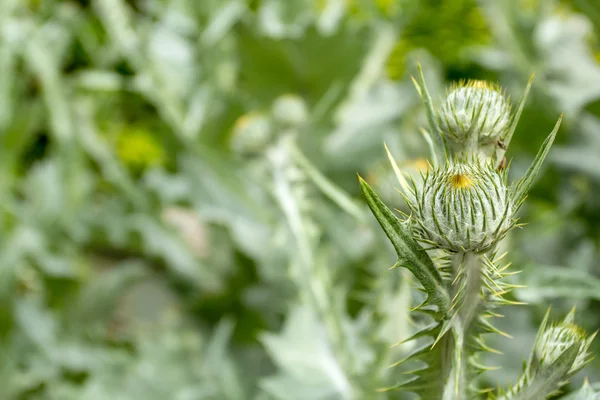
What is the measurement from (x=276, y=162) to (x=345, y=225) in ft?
0.66

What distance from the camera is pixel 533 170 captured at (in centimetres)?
22

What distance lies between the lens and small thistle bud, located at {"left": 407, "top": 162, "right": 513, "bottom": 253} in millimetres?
220

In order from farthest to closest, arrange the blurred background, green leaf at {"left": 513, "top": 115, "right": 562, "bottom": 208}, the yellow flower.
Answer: the yellow flower
the blurred background
green leaf at {"left": 513, "top": 115, "right": 562, "bottom": 208}

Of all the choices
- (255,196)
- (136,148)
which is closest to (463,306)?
(255,196)

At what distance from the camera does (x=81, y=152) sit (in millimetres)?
1020

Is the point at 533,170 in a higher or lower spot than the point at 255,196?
lower

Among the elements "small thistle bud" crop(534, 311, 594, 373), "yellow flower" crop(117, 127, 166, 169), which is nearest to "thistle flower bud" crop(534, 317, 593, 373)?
"small thistle bud" crop(534, 311, 594, 373)

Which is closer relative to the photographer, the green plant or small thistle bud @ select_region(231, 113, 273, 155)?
the green plant

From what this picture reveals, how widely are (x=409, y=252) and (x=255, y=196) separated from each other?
67cm

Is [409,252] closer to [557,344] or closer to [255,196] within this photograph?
[557,344]

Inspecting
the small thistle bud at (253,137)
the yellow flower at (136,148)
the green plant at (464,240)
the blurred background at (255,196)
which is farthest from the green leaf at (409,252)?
the yellow flower at (136,148)

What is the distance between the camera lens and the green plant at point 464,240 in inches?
8.7

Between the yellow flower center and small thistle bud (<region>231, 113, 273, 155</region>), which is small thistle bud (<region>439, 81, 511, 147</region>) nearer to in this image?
the yellow flower center

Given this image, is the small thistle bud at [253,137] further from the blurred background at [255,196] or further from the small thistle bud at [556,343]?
the small thistle bud at [556,343]
